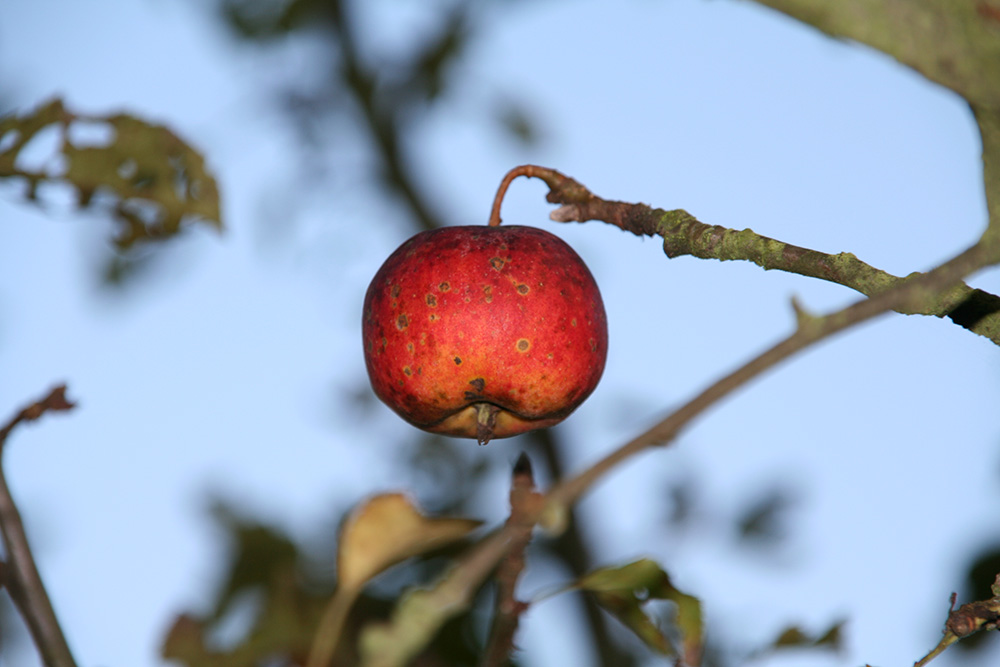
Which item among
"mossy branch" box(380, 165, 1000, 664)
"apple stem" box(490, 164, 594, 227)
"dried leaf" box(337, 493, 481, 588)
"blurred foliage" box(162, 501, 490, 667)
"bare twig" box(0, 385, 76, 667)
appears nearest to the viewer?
"mossy branch" box(380, 165, 1000, 664)

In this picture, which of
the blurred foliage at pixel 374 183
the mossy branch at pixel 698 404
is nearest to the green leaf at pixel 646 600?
the blurred foliage at pixel 374 183

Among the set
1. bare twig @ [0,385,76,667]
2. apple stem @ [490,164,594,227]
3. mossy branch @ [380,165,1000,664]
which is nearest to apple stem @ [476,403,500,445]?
apple stem @ [490,164,594,227]

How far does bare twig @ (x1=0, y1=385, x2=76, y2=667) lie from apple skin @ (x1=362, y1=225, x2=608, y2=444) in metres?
0.51

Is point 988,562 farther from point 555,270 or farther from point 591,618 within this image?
point 591,618

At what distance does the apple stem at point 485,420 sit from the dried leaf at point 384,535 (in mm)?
560

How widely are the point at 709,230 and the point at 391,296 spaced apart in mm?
Answer: 493

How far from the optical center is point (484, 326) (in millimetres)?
1285

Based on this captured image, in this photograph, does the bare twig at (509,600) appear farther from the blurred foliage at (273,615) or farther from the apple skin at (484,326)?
the blurred foliage at (273,615)

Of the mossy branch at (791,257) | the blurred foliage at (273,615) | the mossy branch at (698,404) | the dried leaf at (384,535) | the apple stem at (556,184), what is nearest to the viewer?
the mossy branch at (698,404)

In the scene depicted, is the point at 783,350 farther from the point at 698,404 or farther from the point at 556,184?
the point at 556,184

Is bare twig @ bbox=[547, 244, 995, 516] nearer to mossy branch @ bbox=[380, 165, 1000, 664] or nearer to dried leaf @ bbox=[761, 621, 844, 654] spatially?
mossy branch @ bbox=[380, 165, 1000, 664]

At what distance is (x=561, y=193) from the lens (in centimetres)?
143

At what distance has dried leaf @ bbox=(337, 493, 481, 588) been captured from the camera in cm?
82

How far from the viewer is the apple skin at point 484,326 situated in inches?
50.8
